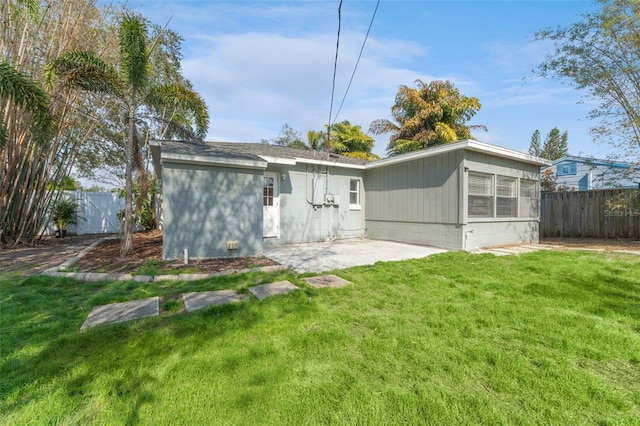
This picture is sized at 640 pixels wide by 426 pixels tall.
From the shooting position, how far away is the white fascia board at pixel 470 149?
24.1 feet

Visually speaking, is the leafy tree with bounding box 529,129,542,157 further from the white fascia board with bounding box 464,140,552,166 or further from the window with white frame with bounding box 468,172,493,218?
the window with white frame with bounding box 468,172,493,218

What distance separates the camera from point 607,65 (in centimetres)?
801

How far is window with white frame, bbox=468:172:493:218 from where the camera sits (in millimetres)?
7797

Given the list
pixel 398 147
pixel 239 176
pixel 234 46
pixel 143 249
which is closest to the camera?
pixel 239 176

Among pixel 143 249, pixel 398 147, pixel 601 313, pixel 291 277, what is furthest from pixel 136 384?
pixel 398 147

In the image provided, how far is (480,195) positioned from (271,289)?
6.78 m

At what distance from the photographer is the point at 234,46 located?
306 inches

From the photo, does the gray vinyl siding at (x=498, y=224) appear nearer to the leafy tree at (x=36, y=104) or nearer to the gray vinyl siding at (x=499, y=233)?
the gray vinyl siding at (x=499, y=233)

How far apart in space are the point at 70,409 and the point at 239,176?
5.26 m

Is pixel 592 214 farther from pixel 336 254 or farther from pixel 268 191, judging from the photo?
pixel 268 191

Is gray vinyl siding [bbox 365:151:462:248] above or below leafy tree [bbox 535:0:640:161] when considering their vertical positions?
below

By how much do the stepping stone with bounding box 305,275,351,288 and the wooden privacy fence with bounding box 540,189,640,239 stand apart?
999 cm

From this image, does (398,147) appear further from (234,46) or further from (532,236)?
(234,46)

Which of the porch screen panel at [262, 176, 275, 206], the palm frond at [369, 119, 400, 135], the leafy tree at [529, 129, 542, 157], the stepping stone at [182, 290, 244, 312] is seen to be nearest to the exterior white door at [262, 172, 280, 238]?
the porch screen panel at [262, 176, 275, 206]
